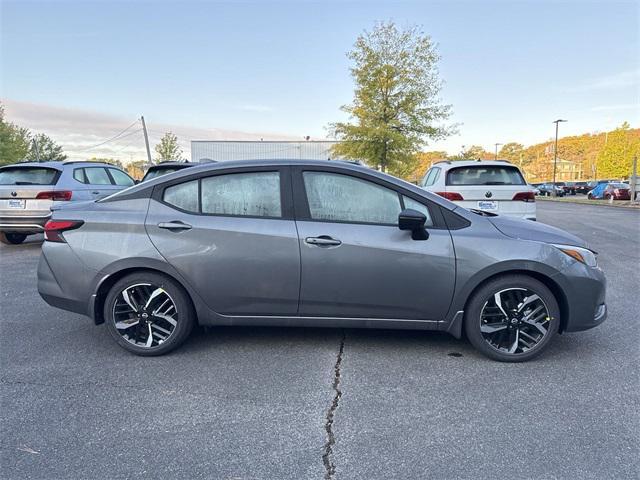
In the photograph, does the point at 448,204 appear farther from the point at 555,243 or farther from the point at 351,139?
the point at 351,139

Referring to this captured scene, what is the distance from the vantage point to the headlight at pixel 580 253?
3209mm

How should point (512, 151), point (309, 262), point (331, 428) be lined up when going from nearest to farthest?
point (331, 428) → point (309, 262) → point (512, 151)

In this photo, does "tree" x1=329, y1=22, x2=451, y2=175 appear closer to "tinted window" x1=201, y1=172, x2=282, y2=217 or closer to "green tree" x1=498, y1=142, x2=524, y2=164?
"tinted window" x1=201, y1=172, x2=282, y2=217

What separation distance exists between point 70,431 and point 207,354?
1.14 metres

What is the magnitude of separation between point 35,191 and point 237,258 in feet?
19.7

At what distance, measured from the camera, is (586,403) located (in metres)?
2.68

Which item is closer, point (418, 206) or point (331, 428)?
point (331, 428)

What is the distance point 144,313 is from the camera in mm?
3338

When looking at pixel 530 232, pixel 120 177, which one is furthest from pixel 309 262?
pixel 120 177

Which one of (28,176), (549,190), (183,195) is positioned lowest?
(183,195)

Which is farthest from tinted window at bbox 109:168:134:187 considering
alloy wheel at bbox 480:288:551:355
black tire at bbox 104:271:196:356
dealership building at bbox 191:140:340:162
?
dealership building at bbox 191:140:340:162

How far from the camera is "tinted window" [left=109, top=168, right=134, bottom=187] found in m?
8.97

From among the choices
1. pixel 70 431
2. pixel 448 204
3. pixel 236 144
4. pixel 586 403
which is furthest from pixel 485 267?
pixel 236 144

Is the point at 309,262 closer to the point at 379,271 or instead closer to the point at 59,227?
the point at 379,271
